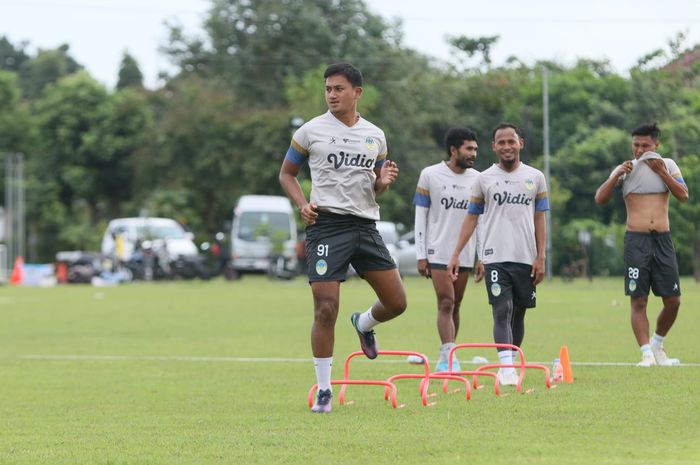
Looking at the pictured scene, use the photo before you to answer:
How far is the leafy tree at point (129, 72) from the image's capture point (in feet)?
379

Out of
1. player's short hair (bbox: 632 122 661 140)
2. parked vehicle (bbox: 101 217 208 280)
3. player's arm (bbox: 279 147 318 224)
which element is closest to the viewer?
player's arm (bbox: 279 147 318 224)

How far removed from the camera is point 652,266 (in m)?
13.2

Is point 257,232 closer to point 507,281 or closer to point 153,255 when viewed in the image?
point 153,255

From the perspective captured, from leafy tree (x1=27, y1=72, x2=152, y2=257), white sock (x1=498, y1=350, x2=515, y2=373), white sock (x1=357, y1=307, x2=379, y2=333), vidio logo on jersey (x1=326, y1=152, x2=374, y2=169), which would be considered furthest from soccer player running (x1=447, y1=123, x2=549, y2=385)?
leafy tree (x1=27, y1=72, x2=152, y2=257)

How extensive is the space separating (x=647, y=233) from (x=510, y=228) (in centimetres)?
184

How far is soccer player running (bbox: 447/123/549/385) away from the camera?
11.8 metres

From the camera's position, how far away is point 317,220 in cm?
1005

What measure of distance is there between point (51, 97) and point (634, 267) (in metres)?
69.7

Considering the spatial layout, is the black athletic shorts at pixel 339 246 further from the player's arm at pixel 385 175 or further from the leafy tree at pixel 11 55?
the leafy tree at pixel 11 55

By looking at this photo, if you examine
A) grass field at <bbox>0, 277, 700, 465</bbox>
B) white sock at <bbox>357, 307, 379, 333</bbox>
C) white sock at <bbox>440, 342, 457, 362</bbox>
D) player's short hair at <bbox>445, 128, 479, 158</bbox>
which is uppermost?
player's short hair at <bbox>445, 128, 479, 158</bbox>

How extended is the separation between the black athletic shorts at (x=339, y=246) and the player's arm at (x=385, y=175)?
245 millimetres

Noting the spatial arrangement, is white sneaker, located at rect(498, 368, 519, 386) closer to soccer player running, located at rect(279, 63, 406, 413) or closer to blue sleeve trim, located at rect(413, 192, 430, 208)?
soccer player running, located at rect(279, 63, 406, 413)

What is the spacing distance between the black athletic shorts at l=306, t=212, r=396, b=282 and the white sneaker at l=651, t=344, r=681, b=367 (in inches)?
151

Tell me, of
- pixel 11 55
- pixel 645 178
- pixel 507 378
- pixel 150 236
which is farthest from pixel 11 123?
pixel 507 378
